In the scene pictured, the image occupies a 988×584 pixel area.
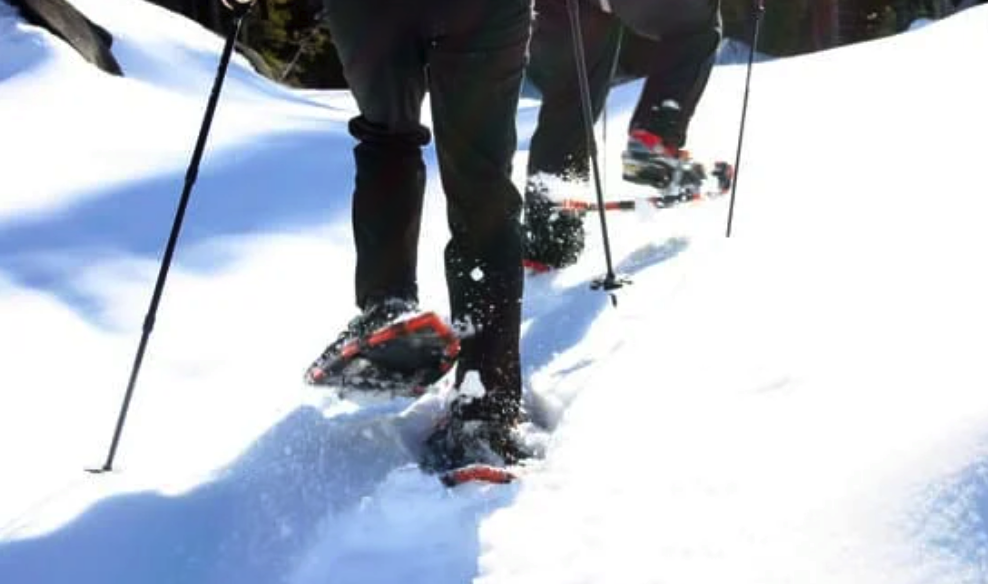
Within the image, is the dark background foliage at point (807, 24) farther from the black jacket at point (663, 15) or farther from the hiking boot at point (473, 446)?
the hiking boot at point (473, 446)

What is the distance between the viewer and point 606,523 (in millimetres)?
2199

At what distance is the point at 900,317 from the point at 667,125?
6.49 ft

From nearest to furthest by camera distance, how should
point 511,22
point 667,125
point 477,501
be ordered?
1. point 477,501
2. point 511,22
3. point 667,125

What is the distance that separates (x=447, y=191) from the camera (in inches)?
104

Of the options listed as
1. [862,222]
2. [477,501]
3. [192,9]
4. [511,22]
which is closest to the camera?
[477,501]

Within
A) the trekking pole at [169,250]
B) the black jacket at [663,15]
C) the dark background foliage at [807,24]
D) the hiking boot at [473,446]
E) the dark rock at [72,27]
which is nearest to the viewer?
the trekking pole at [169,250]

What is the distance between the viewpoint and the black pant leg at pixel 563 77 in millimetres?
4246

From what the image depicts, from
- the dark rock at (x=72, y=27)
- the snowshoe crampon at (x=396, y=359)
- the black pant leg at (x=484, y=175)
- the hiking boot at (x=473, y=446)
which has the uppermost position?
the dark rock at (x=72, y=27)

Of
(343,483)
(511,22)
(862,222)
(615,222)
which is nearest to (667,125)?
(615,222)

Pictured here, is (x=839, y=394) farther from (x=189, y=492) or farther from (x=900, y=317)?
(x=189, y=492)

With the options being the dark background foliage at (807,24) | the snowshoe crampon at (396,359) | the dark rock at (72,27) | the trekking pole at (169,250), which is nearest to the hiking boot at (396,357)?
the snowshoe crampon at (396,359)

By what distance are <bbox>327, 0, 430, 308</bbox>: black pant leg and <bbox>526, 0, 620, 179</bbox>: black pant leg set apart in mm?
1609

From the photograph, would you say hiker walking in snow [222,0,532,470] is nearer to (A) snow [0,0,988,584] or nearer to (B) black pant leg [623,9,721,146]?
(A) snow [0,0,988,584]

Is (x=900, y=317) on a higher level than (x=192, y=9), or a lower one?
lower
